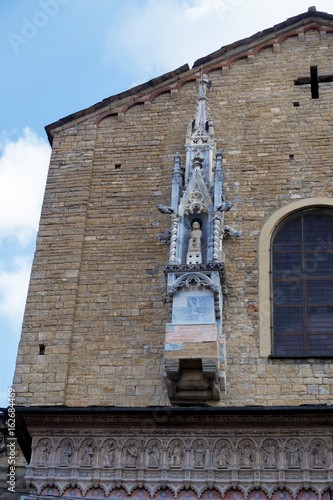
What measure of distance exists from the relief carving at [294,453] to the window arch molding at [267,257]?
1.95m

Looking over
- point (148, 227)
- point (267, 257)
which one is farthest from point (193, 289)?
point (148, 227)

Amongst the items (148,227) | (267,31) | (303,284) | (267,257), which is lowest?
(303,284)

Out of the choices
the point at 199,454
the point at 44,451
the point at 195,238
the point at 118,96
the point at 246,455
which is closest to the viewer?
the point at 246,455

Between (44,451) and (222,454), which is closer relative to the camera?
(222,454)

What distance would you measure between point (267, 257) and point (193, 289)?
180 centimetres

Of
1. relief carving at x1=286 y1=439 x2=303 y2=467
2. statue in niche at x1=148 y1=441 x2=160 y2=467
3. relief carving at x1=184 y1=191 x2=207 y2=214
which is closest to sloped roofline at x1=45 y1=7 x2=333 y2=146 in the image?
relief carving at x1=184 y1=191 x2=207 y2=214

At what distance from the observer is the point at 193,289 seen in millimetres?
15336

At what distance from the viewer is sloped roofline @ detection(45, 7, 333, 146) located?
1914 cm

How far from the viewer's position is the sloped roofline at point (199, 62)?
19141 millimetres

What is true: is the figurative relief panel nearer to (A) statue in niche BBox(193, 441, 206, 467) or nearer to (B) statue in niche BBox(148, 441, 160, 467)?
(B) statue in niche BBox(148, 441, 160, 467)

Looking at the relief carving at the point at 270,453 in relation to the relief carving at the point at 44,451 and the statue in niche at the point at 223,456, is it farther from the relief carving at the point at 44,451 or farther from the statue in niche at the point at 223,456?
the relief carving at the point at 44,451

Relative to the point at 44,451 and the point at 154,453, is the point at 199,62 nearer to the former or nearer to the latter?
the point at 154,453

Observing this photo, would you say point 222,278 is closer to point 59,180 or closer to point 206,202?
point 206,202

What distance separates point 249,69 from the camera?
63.9 ft
